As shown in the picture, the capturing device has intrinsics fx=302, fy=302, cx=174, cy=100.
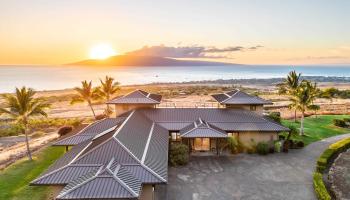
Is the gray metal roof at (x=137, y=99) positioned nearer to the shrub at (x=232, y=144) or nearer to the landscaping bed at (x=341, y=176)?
the shrub at (x=232, y=144)

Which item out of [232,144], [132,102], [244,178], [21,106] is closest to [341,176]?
[244,178]

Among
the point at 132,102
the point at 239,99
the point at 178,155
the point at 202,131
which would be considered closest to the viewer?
the point at 178,155

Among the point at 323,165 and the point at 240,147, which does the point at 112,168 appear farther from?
the point at 323,165

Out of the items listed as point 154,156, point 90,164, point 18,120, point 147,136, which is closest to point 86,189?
point 90,164

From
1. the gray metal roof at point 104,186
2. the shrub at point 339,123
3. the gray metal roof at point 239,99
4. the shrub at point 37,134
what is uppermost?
the gray metal roof at point 239,99

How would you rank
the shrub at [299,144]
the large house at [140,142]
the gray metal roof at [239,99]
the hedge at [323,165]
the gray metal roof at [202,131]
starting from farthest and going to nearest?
the gray metal roof at [239,99] → the shrub at [299,144] → the gray metal roof at [202,131] → the hedge at [323,165] → the large house at [140,142]

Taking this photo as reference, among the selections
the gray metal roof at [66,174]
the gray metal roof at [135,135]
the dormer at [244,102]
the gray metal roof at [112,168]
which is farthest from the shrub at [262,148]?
the gray metal roof at [66,174]

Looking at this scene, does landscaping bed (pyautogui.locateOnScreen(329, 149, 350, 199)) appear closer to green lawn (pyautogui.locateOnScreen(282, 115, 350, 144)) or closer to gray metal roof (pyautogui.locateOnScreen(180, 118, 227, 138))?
green lawn (pyautogui.locateOnScreen(282, 115, 350, 144))
